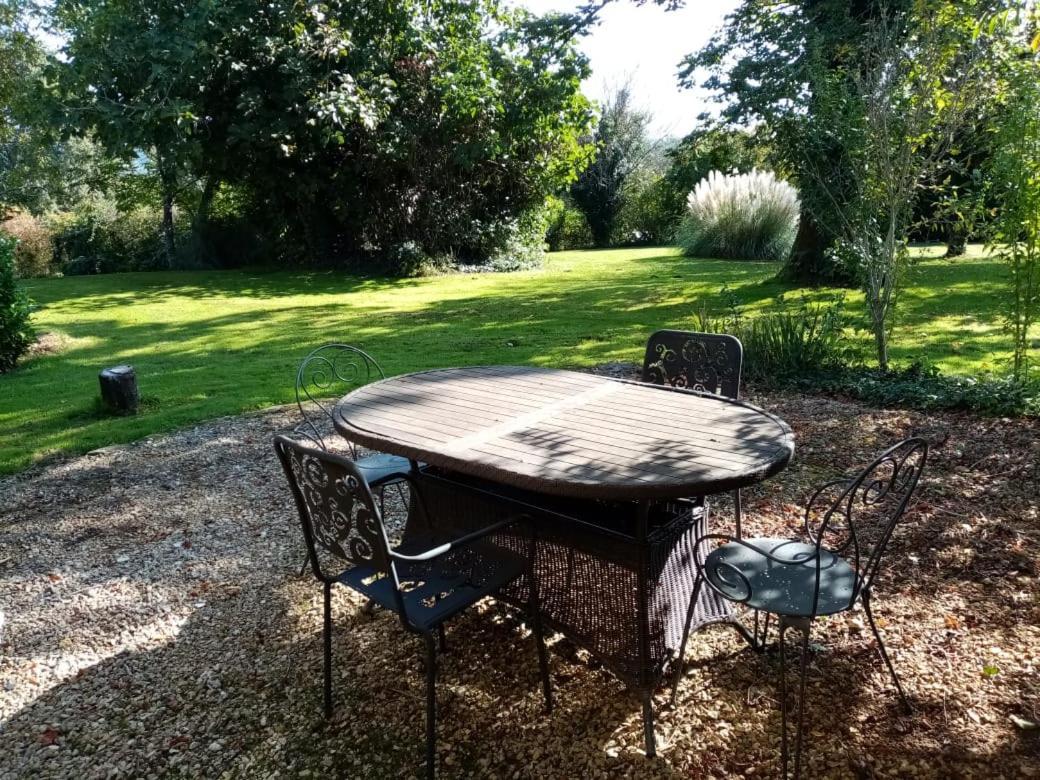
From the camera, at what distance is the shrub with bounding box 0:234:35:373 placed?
6.73 meters

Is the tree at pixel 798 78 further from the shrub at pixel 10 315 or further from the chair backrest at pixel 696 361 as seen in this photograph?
the shrub at pixel 10 315

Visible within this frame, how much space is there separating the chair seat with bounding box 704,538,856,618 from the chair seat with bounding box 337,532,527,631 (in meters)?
0.61

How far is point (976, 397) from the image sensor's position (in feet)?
15.0

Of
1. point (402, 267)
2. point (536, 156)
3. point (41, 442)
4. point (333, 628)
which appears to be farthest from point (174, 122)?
point (333, 628)

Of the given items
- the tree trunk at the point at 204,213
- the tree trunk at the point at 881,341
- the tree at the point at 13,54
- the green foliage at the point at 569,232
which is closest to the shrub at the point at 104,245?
the tree trunk at the point at 204,213

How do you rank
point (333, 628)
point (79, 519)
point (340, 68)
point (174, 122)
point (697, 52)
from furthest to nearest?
1. point (340, 68)
2. point (174, 122)
3. point (697, 52)
4. point (79, 519)
5. point (333, 628)

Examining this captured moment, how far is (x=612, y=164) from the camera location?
2073 centimetres

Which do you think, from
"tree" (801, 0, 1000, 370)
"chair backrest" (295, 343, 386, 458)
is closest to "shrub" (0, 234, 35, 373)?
"chair backrest" (295, 343, 386, 458)

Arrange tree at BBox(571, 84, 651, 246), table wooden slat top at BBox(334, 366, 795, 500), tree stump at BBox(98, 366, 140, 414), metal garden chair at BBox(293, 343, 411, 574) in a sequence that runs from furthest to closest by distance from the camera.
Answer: tree at BBox(571, 84, 651, 246), tree stump at BBox(98, 366, 140, 414), metal garden chair at BBox(293, 343, 411, 574), table wooden slat top at BBox(334, 366, 795, 500)

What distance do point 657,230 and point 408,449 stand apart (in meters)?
20.4

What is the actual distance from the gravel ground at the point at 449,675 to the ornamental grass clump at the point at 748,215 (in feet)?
37.9

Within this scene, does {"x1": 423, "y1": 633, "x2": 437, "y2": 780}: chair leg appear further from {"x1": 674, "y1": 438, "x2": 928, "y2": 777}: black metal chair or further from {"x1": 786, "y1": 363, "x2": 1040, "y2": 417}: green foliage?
{"x1": 786, "y1": 363, "x2": 1040, "y2": 417}: green foliage

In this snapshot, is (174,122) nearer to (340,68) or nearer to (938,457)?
(340,68)

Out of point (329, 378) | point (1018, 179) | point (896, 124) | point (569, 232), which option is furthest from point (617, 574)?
point (569, 232)
